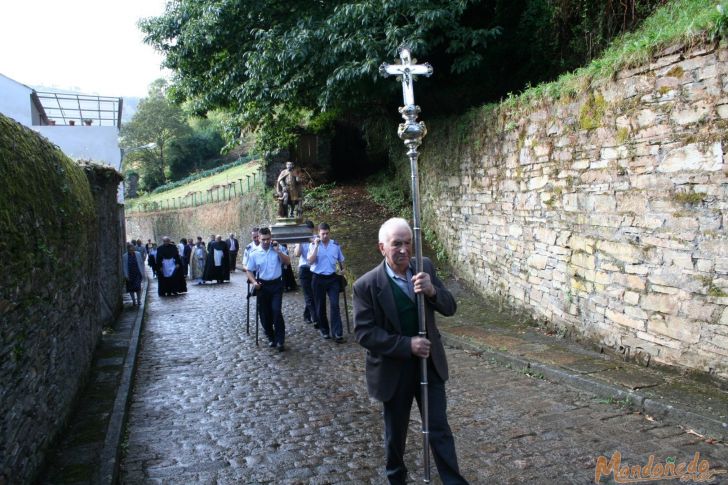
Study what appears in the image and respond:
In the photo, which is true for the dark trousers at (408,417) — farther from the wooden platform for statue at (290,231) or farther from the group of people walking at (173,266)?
the wooden platform for statue at (290,231)

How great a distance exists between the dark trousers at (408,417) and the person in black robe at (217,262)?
53.9ft

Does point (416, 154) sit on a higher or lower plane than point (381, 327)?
higher

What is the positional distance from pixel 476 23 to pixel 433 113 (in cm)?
236

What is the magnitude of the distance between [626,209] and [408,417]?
4411 millimetres

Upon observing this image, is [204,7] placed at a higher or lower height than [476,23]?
higher

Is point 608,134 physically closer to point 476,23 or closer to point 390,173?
point 476,23


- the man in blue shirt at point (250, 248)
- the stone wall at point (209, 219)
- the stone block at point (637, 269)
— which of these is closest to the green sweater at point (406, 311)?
the stone block at point (637, 269)

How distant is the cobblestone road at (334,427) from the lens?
4465mm

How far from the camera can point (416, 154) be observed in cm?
417

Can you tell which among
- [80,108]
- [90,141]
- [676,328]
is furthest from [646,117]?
[80,108]

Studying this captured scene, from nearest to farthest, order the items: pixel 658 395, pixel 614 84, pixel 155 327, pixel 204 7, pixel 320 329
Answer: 1. pixel 658 395
2. pixel 614 84
3. pixel 320 329
4. pixel 155 327
5. pixel 204 7

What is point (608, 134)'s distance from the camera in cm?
708

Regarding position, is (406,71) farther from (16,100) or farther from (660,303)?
(16,100)

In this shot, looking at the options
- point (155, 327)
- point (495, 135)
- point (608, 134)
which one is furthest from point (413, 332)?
point (155, 327)
